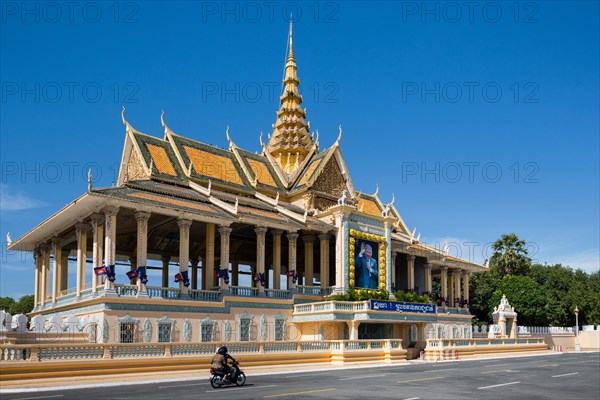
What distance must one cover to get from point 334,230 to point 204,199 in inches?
383

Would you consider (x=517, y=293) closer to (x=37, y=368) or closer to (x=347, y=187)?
(x=347, y=187)

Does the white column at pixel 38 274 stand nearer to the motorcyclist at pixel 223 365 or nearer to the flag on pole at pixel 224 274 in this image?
the flag on pole at pixel 224 274

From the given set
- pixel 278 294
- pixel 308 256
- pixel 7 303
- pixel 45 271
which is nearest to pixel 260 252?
pixel 278 294

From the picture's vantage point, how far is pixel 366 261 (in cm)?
4581

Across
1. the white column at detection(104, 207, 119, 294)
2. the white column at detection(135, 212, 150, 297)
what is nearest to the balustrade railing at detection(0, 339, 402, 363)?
the white column at detection(135, 212, 150, 297)

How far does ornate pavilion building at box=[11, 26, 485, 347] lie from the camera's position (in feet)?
111

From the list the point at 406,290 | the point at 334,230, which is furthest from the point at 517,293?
the point at 334,230

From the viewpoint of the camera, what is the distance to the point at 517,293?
73.8 m

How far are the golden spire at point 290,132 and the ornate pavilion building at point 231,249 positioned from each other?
0.13 meters

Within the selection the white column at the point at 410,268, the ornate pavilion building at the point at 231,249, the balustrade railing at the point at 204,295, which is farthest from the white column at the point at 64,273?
the white column at the point at 410,268

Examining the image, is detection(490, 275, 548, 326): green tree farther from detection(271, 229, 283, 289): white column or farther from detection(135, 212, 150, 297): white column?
detection(135, 212, 150, 297): white column

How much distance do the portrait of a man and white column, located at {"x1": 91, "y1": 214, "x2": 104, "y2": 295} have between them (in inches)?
720

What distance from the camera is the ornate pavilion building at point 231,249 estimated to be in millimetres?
33688

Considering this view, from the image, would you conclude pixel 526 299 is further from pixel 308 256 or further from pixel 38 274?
pixel 38 274
